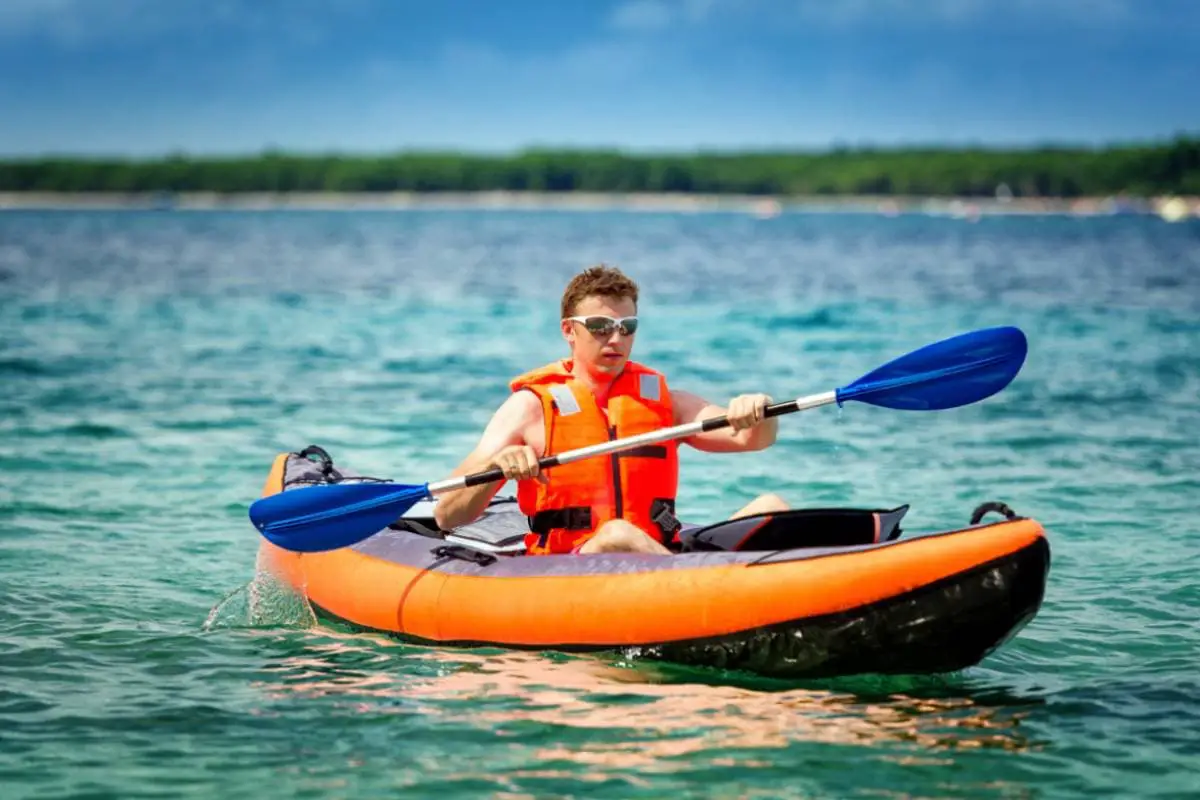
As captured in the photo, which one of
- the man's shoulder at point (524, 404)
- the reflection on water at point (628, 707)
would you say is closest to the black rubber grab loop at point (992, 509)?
the reflection on water at point (628, 707)

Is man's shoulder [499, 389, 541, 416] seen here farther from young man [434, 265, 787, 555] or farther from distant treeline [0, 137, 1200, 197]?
distant treeline [0, 137, 1200, 197]

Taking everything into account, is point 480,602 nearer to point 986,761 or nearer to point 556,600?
point 556,600

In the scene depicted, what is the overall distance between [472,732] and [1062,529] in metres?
4.33

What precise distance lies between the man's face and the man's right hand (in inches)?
17.2

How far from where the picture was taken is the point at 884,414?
12.7 meters

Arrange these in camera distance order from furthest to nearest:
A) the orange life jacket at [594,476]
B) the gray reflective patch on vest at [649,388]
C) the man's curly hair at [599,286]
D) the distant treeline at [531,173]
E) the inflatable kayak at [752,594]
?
the distant treeline at [531,173] < the gray reflective patch on vest at [649,388] < the orange life jacket at [594,476] < the man's curly hair at [599,286] < the inflatable kayak at [752,594]

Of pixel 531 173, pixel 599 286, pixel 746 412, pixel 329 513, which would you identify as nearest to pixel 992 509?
pixel 746 412

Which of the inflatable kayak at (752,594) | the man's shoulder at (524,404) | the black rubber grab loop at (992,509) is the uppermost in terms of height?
the man's shoulder at (524,404)

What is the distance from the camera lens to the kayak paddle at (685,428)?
5.73m

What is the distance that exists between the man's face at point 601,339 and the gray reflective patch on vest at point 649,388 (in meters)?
0.10

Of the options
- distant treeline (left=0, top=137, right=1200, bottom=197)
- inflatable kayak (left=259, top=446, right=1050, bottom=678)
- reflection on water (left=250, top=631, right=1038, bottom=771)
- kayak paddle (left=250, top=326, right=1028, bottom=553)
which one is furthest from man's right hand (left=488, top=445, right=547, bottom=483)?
distant treeline (left=0, top=137, right=1200, bottom=197)

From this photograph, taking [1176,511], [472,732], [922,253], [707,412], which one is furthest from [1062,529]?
[922,253]

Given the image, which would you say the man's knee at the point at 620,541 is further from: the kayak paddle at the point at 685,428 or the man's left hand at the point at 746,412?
the man's left hand at the point at 746,412

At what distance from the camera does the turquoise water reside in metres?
4.77
